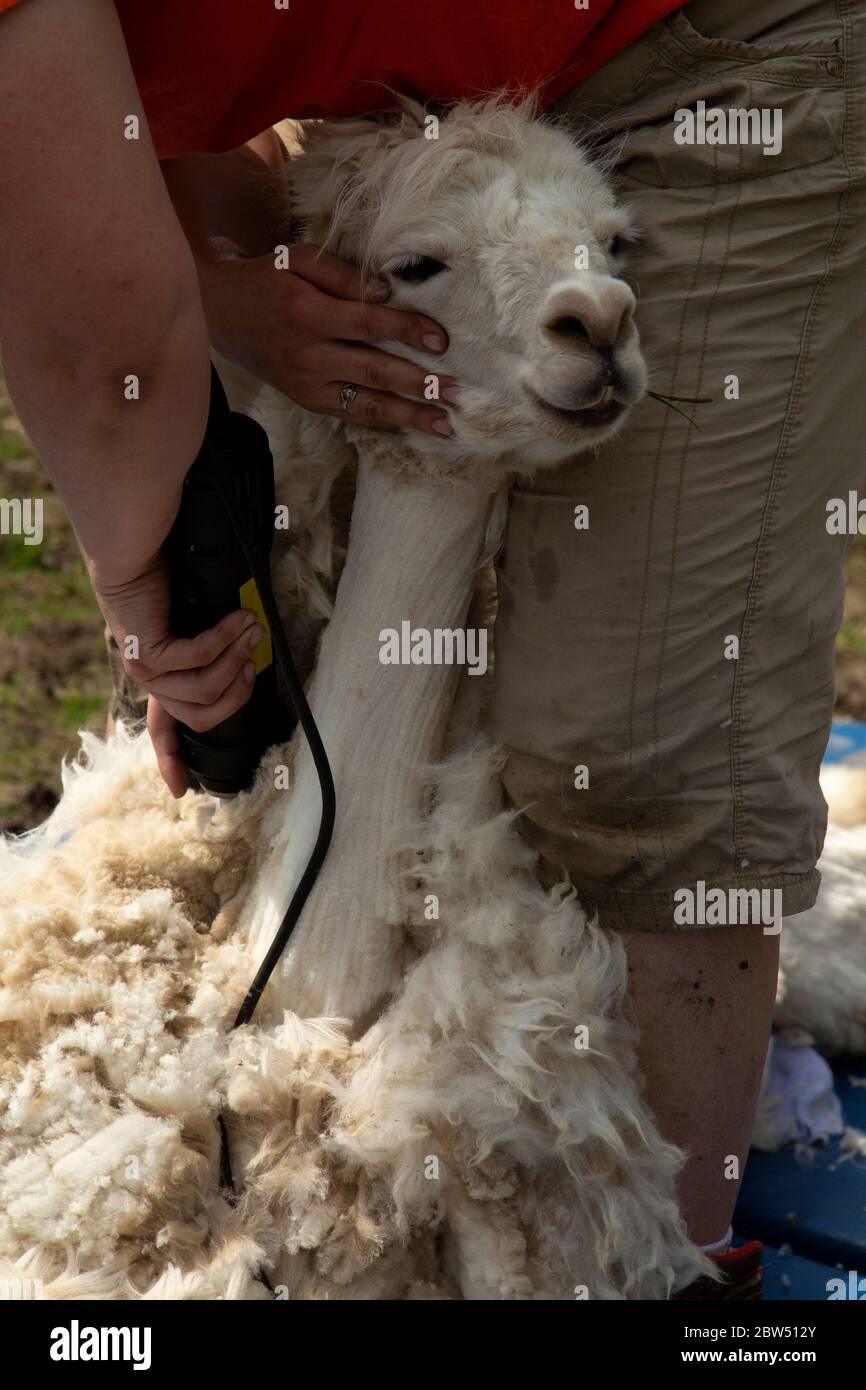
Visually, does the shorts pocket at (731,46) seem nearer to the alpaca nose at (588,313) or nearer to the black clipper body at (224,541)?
the alpaca nose at (588,313)

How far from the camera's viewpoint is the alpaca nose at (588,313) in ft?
4.48

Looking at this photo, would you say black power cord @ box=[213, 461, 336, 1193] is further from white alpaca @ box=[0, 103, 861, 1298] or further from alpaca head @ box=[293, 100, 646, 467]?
alpaca head @ box=[293, 100, 646, 467]

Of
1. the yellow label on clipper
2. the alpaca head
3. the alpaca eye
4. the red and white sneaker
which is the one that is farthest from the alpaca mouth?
the red and white sneaker

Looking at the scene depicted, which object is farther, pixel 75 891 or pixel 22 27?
pixel 75 891

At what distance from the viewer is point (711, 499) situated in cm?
151

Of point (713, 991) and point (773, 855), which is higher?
point (773, 855)

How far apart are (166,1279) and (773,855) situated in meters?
0.79

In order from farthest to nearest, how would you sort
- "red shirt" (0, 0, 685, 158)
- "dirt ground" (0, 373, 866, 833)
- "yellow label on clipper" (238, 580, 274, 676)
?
1. "dirt ground" (0, 373, 866, 833)
2. "yellow label on clipper" (238, 580, 274, 676)
3. "red shirt" (0, 0, 685, 158)

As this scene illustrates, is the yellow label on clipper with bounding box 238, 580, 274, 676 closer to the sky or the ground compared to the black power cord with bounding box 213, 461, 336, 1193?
closer to the sky

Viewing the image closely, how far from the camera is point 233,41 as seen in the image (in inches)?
52.9

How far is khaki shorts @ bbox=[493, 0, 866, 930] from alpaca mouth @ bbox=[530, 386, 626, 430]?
0.08 meters

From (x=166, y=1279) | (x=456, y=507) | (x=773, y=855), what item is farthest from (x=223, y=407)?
(x=166, y=1279)

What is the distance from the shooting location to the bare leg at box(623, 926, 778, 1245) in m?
1.59
